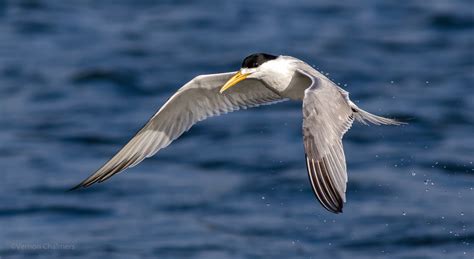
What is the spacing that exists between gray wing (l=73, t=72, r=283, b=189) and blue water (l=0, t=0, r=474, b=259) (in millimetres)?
1931

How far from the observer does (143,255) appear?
11.9m

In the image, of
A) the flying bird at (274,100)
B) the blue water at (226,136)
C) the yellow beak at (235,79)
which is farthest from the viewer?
the blue water at (226,136)

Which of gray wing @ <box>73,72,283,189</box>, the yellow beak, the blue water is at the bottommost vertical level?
the blue water

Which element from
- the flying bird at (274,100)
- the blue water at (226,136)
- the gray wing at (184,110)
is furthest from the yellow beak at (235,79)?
the blue water at (226,136)

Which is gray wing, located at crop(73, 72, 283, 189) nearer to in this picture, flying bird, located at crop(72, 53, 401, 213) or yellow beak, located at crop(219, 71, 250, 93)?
flying bird, located at crop(72, 53, 401, 213)

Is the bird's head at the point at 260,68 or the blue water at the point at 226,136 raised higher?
the bird's head at the point at 260,68

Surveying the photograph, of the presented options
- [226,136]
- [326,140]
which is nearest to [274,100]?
[326,140]

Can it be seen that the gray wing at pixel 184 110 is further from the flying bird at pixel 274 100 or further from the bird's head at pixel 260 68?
the bird's head at pixel 260 68

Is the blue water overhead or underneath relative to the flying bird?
underneath

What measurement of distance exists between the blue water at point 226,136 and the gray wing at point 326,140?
3.32 metres

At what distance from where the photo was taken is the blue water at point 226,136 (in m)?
12.5

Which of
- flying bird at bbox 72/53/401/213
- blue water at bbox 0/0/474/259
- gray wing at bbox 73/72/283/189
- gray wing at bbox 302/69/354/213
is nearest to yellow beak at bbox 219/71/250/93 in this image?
flying bird at bbox 72/53/401/213

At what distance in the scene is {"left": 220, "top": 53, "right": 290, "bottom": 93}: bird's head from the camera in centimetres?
952

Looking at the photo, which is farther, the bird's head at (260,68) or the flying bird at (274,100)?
the bird's head at (260,68)
